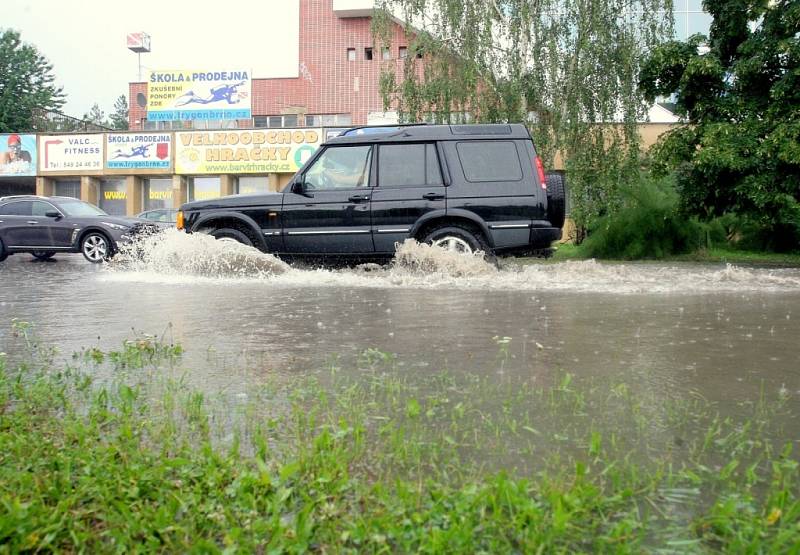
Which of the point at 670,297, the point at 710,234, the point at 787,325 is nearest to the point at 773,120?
the point at 710,234

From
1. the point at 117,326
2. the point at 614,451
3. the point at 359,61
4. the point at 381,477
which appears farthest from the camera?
the point at 359,61

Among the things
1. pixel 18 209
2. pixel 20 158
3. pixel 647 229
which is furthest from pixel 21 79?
pixel 647 229

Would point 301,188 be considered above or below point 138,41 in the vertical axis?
below

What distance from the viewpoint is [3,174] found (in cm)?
3728

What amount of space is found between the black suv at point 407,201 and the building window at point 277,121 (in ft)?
96.9

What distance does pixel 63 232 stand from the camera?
17.3 metres

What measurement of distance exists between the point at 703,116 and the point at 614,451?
51.2 feet

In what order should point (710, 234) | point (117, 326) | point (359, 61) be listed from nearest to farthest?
point (117, 326) < point (710, 234) < point (359, 61)

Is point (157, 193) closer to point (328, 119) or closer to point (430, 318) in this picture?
point (328, 119)

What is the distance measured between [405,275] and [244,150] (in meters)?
26.4

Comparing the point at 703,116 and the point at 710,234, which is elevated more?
the point at 703,116

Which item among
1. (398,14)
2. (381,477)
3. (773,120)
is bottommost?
(381,477)

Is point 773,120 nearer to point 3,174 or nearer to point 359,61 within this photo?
point 359,61

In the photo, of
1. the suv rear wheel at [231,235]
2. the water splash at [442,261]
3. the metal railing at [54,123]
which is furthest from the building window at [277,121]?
the water splash at [442,261]
